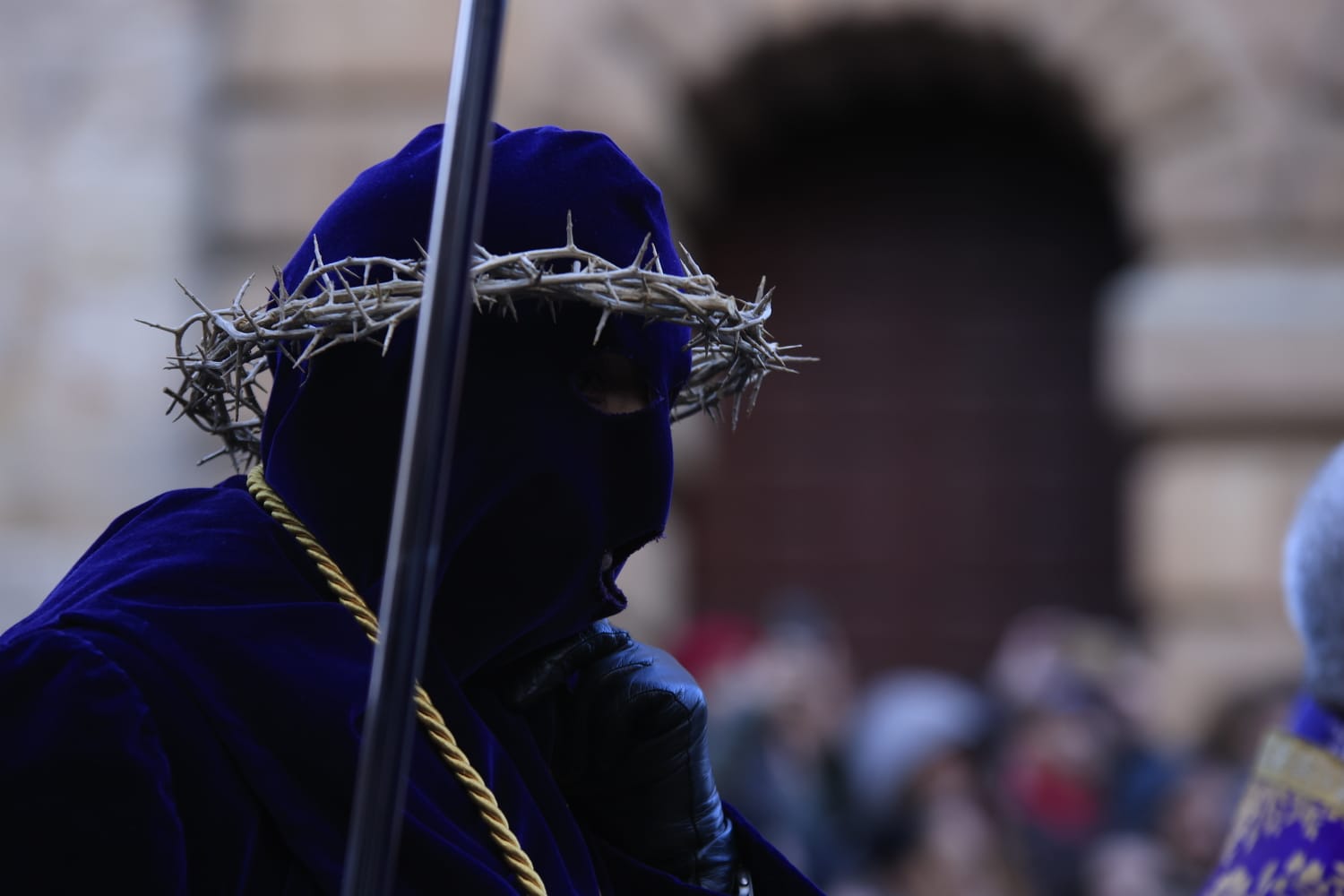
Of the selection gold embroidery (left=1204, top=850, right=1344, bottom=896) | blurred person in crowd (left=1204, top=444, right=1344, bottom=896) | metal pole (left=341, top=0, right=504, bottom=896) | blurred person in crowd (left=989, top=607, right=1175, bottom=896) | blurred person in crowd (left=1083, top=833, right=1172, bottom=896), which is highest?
metal pole (left=341, top=0, right=504, bottom=896)

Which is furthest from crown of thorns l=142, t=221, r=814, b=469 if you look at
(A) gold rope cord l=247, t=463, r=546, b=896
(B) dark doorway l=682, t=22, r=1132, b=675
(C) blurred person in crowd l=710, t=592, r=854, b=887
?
(B) dark doorway l=682, t=22, r=1132, b=675

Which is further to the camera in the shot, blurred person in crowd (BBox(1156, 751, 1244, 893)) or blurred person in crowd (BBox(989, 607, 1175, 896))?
blurred person in crowd (BBox(989, 607, 1175, 896))

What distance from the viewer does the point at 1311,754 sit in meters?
2.15

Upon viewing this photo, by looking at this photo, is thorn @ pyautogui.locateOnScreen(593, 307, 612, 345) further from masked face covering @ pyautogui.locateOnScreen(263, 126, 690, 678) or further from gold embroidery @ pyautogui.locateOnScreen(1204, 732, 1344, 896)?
gold embroidery @ pyautogui.locateOnScreen(1204, 732, 1344, 896)

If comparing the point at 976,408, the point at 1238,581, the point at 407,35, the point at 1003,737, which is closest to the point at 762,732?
the point at 1003,737

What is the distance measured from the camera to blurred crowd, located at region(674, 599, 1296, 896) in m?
4.20

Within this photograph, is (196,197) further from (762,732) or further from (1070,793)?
(1070,793)

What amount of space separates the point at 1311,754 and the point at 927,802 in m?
2.35

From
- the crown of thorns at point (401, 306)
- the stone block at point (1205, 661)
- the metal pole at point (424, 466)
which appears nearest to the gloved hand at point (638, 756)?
the crown of thorns at point (401, 306)

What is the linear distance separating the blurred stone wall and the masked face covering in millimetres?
4196

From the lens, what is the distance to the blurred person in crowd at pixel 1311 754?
6.86 feet

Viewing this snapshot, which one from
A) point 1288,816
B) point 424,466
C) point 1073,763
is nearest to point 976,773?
point 1073,763

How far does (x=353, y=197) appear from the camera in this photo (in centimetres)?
157

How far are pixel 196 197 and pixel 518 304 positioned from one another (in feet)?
15.1
